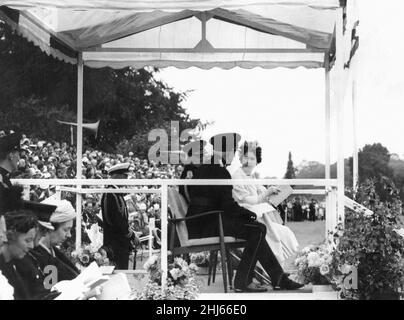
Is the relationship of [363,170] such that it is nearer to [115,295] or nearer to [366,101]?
[366,101]

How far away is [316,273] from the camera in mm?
6398

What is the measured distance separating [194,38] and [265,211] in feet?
7.79

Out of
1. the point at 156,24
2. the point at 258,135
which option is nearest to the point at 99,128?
the point at 258,135

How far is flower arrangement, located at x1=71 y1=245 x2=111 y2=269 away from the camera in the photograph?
7.03 m

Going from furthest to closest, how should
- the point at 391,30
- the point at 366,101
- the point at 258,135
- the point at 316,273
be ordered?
1. the point at 366,101
2. the point at 258,135
3. the point at 391,30
4. the point at 316,273

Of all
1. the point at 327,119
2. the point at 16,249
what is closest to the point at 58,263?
the point at 16,249

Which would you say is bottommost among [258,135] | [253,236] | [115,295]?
[115,295]

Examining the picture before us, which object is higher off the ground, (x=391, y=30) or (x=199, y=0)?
(x=391, y=30)

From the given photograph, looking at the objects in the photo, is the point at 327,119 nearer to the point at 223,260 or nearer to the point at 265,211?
the point at 265,211

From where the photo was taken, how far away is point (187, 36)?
8.72m

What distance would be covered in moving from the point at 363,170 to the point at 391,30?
3538mm

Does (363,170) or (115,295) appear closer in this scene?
(115,295)

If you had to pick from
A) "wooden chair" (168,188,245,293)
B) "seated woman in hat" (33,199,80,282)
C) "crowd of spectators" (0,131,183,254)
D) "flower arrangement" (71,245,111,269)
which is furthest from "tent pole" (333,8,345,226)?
"crowd of spectators" (0,131,183,254)

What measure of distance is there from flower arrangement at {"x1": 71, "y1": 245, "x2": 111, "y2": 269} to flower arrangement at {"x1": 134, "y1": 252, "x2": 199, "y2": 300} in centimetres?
108
